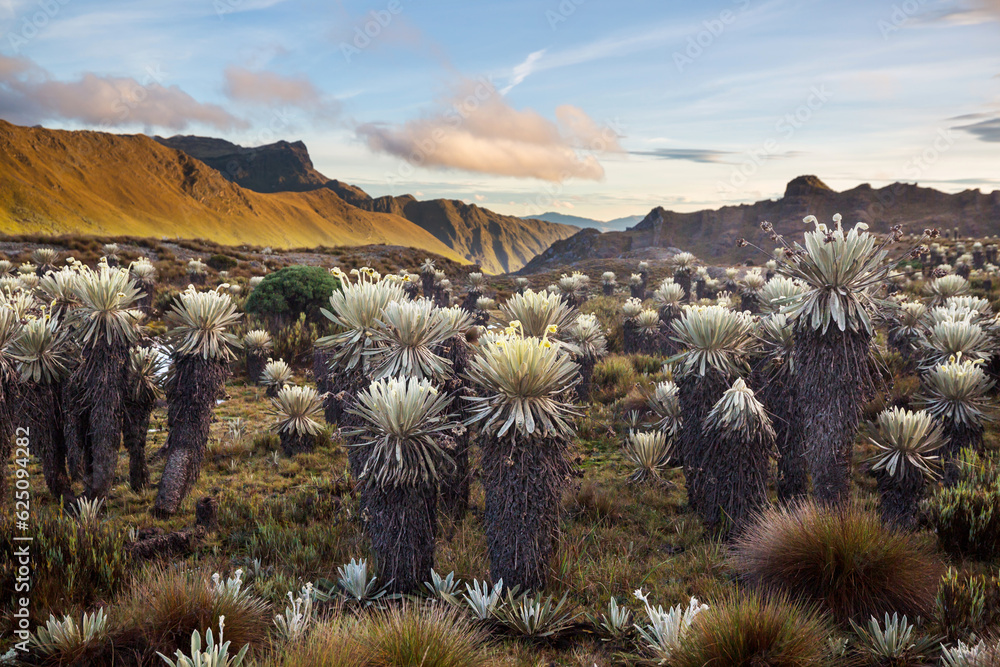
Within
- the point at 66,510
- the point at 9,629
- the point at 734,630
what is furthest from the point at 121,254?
the point at 734,630

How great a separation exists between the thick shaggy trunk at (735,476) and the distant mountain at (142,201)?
248 ft

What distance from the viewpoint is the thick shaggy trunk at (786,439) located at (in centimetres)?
550

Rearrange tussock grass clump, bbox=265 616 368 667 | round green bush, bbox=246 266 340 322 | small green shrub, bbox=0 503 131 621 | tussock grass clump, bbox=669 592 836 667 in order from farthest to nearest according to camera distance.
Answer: round green bush, bbox=246 266 340 322 → small green shrub, bbox=0 503 131 621 → tussock grass clump, bbox=669 592 836 667 → tussock grass clump, bbox=265 616 368 667

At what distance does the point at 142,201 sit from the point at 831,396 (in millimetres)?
133889

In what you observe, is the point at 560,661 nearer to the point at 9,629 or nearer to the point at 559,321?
the point at 559,321

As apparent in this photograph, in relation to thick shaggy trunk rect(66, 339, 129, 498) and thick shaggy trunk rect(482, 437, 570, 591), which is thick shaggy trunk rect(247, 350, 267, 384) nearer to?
thick shaggy trunk rect(66, 339, 129, 498)

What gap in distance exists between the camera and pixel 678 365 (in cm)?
560

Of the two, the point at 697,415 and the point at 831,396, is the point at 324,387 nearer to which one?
the point at 697,415

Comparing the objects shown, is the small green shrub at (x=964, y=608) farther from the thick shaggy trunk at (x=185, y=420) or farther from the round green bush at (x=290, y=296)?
the round green bush at (x=290, y=296)

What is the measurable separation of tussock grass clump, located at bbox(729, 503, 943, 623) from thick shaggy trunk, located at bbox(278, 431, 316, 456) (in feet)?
20.6

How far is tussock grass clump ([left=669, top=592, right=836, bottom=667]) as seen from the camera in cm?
276

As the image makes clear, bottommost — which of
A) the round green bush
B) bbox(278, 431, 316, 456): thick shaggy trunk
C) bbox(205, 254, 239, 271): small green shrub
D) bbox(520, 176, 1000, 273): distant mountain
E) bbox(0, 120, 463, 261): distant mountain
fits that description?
bbox(278, 431, 316, 456): thick shaggy trunk

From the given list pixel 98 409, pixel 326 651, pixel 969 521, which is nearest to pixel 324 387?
pixel 98 409
